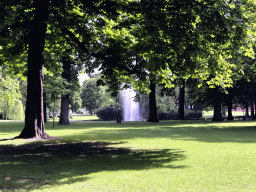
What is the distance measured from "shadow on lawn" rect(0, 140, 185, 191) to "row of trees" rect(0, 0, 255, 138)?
362 centimetres

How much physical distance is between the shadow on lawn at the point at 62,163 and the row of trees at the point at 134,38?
3.62m

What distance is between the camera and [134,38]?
1605cm

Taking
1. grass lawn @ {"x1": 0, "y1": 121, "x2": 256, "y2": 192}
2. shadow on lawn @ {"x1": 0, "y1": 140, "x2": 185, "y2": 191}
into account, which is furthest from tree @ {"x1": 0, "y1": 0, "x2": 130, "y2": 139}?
grass lawn @ {"x1": 0, "y1": 121, "x2": 256, "y2": 192}

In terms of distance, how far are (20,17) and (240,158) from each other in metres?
12.3

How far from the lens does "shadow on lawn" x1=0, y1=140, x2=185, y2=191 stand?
7.34 metres

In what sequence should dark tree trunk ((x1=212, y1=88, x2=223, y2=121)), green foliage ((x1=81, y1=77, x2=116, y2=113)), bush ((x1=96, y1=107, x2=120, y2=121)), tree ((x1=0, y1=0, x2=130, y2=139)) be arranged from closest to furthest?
tree ((x1=0, y1=0, x2=130, y2=139))
dark tree trunk ((x1=212, y1=88, x2=223, y2=121))
bush ((x1=96, y1=107, x2=120, y2=121))
green foliage ((x1=81, y1=77, x2=116, y2=113))

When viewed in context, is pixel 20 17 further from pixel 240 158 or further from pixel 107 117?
pixel 107 117

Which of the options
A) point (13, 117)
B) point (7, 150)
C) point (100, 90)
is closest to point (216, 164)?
point (7, 150)

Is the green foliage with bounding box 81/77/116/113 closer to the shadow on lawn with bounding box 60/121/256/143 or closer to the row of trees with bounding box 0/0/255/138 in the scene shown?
the shadow on lawn with bounding box 60/121/256/143

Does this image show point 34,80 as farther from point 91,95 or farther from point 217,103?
point 91,95

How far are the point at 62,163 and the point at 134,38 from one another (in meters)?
8.77

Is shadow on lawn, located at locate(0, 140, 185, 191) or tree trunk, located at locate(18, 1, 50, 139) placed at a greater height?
tree trunk, located at locate(18, 1, 50, 139)

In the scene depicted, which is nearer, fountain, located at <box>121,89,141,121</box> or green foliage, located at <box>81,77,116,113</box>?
fountain, located at <box>121,89,141,121</box>

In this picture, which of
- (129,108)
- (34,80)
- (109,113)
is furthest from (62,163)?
(129,108)
